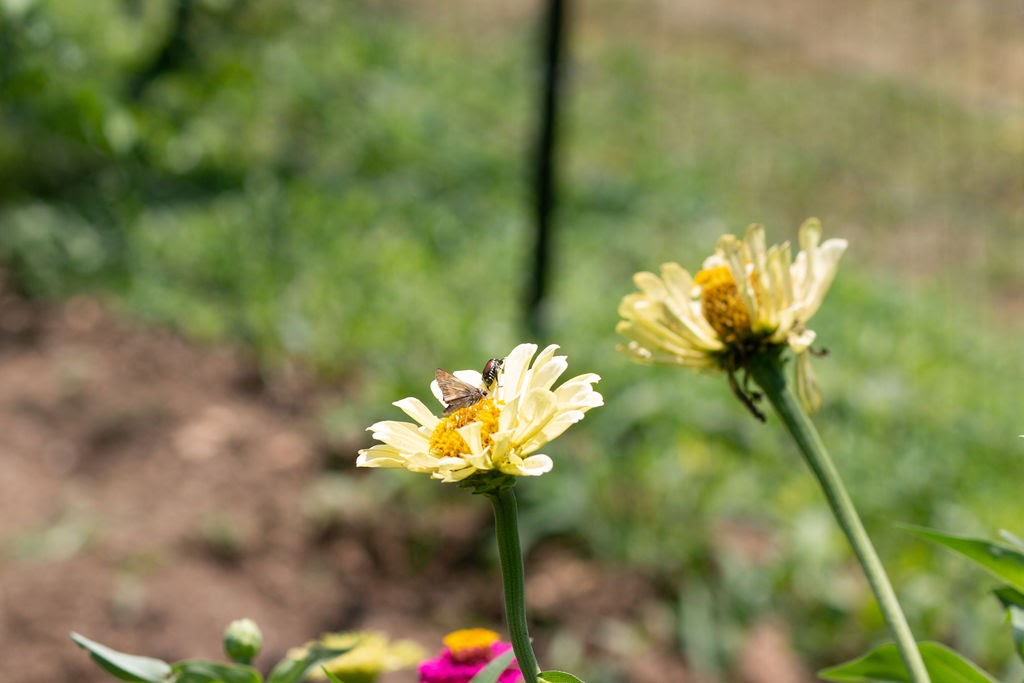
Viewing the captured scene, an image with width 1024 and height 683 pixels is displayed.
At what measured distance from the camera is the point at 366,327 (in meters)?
3.56

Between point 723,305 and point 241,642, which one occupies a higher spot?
point 723,305

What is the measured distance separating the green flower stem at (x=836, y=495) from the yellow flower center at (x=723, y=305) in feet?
0.08

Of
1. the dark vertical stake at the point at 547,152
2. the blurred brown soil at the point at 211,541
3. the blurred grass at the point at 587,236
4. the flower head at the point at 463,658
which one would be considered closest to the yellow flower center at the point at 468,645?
the flower head at the point at 463,658

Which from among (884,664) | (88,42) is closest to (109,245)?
(88,42)

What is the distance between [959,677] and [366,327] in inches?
117

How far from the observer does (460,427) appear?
628 millimetres

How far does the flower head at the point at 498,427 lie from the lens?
0.58 metres

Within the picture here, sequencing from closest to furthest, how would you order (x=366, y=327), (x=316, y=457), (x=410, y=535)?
(x=410, y=535) < (x=316, y=457) < (x=366, y=327)

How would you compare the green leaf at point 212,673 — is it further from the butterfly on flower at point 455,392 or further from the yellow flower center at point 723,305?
the yellow flower center at point 723,305

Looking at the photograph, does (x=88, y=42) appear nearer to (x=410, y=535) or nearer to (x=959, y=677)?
(x=410, y=535)

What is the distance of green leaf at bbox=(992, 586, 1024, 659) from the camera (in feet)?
2.20

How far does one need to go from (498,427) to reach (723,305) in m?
0.25

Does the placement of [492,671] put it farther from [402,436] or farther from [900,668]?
[900,668]

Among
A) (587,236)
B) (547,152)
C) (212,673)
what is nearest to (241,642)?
(212,673)
